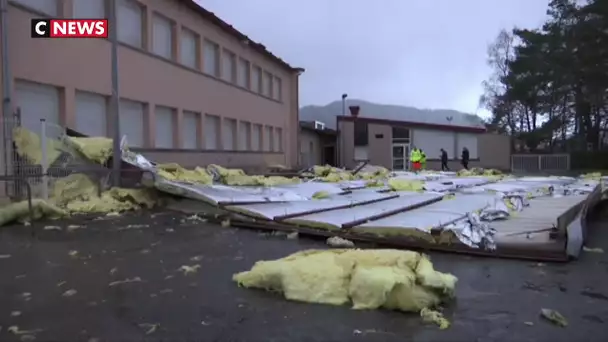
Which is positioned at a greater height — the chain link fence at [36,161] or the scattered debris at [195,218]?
the chain link fence at [36,161]

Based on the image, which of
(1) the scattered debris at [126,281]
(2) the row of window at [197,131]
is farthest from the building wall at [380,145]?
(1) the scattered debris at [126,281]

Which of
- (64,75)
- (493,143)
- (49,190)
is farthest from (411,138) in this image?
(49,190)

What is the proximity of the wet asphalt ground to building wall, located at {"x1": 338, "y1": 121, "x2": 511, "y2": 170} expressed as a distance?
3453 centimetres

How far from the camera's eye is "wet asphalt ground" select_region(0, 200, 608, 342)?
13.0 ft

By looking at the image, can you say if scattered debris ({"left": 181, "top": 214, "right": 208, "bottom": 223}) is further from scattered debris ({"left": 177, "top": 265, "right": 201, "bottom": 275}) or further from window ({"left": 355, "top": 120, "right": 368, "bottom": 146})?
window ({"left": 355, "top": 120, "right": 368, "bottom": 146})

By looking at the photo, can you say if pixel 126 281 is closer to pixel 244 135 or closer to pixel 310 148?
pixel 244 135

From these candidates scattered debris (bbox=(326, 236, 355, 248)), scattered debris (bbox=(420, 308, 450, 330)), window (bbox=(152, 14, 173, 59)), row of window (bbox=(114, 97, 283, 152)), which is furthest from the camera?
window (bbox=(152, 14, 173, 59))

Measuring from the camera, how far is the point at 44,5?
14.2m

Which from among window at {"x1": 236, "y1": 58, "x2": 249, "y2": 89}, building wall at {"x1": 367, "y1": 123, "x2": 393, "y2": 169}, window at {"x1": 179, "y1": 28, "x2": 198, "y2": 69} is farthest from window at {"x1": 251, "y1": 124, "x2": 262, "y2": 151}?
building wall at {"x1": 367, "y1": 123, "x2": 393, "y2": 169}

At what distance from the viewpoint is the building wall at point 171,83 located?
14.0 metres

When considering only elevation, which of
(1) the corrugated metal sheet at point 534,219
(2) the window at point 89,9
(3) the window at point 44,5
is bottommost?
(1) the corrugated metal sheet at point 534,219

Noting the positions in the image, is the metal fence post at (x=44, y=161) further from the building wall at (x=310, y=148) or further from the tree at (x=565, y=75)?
the tree at (x=565, y=75)

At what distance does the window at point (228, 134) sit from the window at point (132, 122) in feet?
23.7

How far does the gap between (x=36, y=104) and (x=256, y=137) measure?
1820 centimetres
